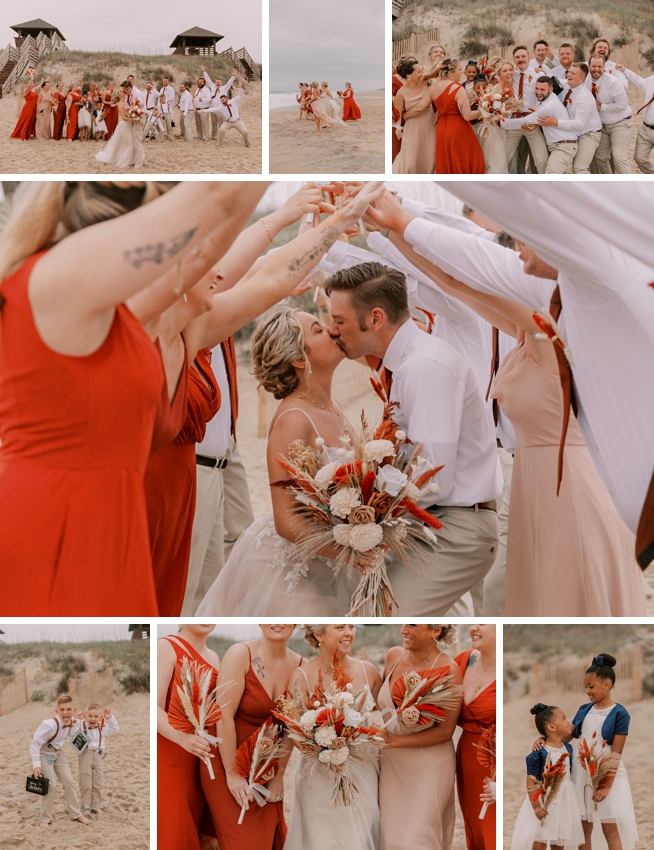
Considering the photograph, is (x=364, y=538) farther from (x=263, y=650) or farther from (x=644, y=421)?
(x=644, y=421)

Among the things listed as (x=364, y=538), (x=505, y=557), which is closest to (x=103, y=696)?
(x=364, y=538)

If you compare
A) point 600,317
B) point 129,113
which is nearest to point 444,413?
point 600,317

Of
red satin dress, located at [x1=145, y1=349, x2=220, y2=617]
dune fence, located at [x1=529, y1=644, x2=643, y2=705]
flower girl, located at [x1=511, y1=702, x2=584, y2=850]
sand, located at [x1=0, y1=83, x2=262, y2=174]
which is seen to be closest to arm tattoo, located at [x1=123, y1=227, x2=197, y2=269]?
red satin dress, located at [x1=145, y1=349, x2=220, y2=617]

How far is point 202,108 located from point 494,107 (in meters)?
1.36

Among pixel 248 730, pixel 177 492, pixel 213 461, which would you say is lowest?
pixel 248 730

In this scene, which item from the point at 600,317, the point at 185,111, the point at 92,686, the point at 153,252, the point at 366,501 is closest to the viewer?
the point at 153,252

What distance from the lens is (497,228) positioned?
390 centimetres

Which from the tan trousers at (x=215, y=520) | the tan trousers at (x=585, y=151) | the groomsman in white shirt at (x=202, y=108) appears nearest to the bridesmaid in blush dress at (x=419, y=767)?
the tan trousers at (x=215, y=520)

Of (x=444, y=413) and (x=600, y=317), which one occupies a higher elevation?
(x=600, y=317)

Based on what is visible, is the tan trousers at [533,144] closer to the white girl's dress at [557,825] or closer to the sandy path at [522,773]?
the sandy path at [522,773]

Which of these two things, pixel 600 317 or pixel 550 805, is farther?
pixel 550 805

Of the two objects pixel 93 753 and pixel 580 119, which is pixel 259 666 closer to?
pixel 93 753

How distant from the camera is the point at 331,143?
4086mm

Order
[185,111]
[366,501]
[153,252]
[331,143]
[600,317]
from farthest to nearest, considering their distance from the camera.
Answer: [185,111], [331,143], [600,317], [366,501], [153,252]
